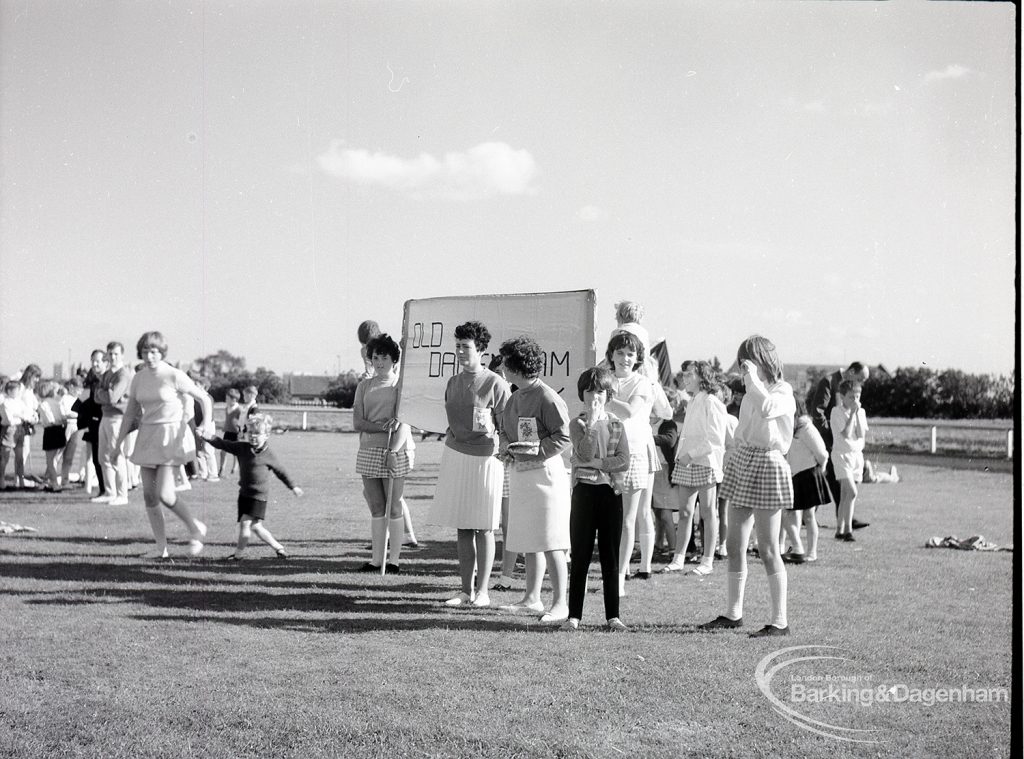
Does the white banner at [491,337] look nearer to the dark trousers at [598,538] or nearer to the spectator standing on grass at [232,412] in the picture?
the dark trousers at [598,538]

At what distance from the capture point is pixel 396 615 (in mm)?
6742

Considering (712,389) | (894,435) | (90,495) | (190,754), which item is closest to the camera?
(190,754)

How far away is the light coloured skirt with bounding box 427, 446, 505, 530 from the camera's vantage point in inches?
279

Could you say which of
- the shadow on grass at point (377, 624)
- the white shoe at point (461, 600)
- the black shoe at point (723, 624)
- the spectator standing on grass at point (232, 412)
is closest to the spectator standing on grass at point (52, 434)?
the spectator standing on grass at point (232, 412)

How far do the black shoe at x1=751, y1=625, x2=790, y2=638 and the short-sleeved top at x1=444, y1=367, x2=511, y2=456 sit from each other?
2.25 m

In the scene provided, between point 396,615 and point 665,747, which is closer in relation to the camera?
point 665,747

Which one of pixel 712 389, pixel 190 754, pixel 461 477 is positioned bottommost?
pixel 190 754

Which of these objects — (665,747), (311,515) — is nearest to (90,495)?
(311,515)

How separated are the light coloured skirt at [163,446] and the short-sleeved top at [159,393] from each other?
0.27 feet

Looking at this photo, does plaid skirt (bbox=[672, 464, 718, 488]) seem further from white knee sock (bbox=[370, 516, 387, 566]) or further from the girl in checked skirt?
white knee sock (bbox=[370, 516, 387, 566])

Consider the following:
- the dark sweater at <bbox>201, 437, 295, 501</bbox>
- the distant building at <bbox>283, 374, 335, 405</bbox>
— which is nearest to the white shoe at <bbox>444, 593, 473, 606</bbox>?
the dark sweater at <bbox>201, 437, 295, 501</bbox>

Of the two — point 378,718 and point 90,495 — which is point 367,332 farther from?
point 90,495

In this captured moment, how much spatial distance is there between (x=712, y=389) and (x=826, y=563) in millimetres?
2003

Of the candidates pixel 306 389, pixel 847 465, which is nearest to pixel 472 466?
pixel 847 465
